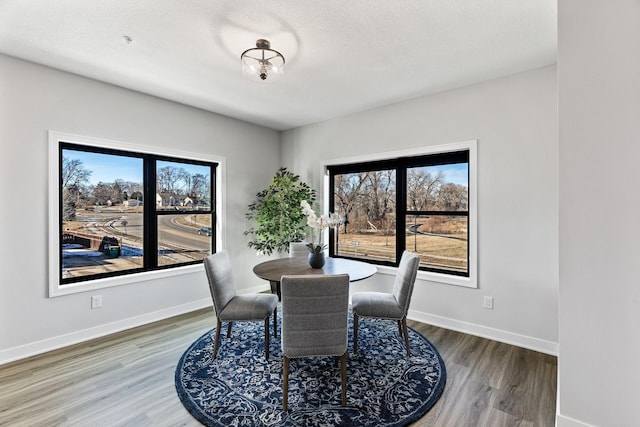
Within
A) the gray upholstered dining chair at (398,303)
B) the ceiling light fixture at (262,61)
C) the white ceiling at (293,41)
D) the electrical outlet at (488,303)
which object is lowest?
the electrical outlet at (488,303)

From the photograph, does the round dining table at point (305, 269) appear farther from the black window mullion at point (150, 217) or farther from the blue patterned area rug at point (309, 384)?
the black window mullion at point (150, 217)

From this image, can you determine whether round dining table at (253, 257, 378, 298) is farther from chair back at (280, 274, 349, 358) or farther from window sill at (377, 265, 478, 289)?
window sill at (377, 265, 478, 289)

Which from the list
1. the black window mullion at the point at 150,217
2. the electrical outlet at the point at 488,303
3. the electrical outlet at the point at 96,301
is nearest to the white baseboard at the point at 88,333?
the electrical outlet at the point at 96,301

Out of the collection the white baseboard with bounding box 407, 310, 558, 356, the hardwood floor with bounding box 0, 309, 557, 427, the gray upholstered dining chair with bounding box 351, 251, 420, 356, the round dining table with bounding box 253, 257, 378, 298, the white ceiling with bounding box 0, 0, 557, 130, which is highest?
the white ceiling with bounding box 0, 0, 557, 130

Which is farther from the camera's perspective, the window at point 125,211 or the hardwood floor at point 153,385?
the window at point 125,211

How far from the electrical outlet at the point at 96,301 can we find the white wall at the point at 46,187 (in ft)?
0.14

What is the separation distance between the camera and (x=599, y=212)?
62.9 inches

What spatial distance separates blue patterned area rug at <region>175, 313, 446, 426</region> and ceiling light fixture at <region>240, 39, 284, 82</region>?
A: 245 centimetres

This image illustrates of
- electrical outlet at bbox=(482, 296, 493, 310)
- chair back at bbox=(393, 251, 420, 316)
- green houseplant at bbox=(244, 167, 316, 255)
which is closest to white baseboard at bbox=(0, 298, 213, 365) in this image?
green houseplant at bbox=(244, 167, 316, 255)

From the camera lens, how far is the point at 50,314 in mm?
2781

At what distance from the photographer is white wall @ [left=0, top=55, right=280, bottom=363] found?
8.43ft

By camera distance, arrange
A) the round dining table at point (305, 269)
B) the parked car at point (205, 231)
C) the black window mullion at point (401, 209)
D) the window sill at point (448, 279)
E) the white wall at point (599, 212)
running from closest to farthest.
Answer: the white wall at point (599, 212)
the round dining table at point (305, 269)
the window sill at point (448, 279)
the black window mullion at point (401, 209)
the parked car at point (205, 231)

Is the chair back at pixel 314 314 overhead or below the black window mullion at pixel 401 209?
below

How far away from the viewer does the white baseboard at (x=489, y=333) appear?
2.74 meters
